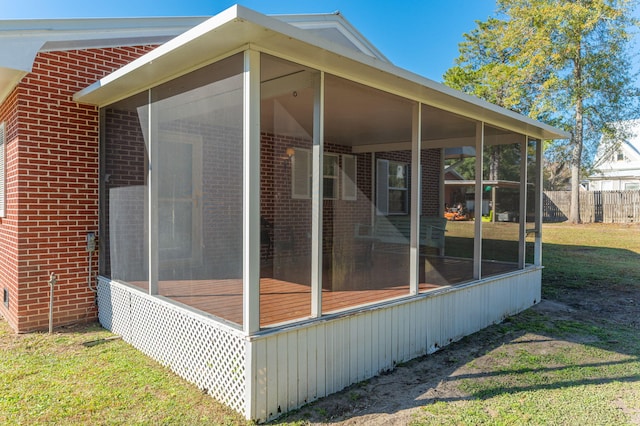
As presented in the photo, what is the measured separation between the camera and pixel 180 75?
360 cm

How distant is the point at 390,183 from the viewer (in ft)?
26.5

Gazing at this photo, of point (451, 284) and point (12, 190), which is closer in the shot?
point (12, 190)

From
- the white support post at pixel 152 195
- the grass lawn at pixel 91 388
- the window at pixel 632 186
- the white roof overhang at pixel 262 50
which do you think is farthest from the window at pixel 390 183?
the window at pixel 632 186

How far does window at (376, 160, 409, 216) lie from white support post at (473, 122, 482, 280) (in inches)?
70.5

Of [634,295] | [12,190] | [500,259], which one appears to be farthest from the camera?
[634,295]

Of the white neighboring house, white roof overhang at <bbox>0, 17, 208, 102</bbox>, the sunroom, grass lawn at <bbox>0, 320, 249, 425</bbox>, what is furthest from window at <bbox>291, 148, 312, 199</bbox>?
the white neighboring house

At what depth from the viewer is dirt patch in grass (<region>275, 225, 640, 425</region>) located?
125 inches

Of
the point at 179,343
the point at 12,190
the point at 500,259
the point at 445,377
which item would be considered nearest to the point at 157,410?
the point at 179,343

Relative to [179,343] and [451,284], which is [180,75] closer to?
[179,343]

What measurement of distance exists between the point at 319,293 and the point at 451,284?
88.2 inches

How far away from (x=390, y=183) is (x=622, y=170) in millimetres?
26151

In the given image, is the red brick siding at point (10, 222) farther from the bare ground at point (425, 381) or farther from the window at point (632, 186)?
the window at point (632, 186)

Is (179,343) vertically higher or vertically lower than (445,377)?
higher

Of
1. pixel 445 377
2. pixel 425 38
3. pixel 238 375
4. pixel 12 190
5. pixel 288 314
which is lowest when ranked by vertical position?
pixel 445 377
